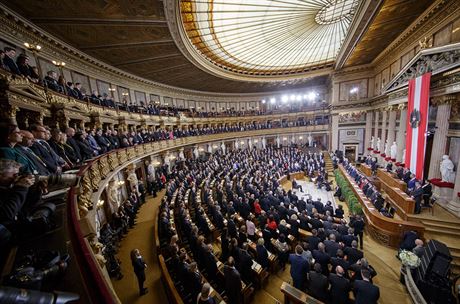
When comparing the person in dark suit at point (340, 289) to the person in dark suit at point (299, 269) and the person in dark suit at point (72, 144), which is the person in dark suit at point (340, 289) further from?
the person in dark suit at point (72, 144)

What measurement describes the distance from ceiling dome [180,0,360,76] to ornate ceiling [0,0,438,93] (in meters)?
0.07

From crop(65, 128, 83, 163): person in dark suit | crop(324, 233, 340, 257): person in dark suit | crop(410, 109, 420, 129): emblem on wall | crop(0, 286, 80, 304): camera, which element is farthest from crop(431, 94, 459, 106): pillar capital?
crop(65, 128, 83, 163): person in dark suit

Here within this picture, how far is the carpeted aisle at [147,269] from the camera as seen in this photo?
493 centimetres

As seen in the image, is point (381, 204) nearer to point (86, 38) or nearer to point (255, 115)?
point (86, 38)

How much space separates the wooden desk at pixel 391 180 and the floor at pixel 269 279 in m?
3.33

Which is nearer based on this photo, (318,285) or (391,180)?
(318,285)

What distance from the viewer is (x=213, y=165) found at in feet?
59.6

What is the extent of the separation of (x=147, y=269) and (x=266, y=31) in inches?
692

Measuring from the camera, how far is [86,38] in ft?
32.8

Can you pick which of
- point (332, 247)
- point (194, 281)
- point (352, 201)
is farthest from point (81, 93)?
point (352, 201)

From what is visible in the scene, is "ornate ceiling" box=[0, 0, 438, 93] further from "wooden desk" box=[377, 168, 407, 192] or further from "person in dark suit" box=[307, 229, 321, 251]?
"person in dark suit" box=[307, 229, 321, 251]

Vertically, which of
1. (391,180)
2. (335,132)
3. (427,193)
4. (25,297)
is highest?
(25,297)

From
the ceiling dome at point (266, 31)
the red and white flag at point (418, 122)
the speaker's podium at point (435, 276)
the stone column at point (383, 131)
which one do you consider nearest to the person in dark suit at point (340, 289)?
the speaker's podium at point (435, 276)

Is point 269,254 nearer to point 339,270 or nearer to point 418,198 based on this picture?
point 339,270
